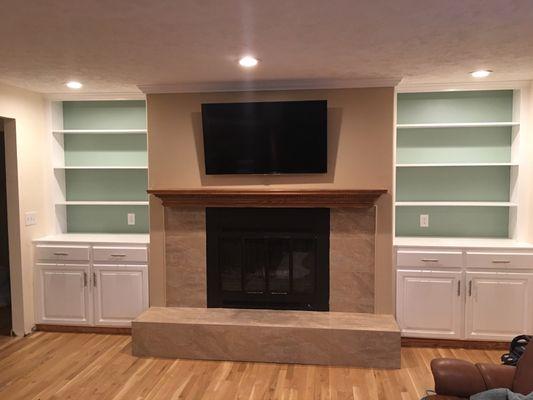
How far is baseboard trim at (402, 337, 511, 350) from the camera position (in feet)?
12.3

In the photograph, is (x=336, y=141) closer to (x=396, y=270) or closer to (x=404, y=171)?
(x=404, y=171)

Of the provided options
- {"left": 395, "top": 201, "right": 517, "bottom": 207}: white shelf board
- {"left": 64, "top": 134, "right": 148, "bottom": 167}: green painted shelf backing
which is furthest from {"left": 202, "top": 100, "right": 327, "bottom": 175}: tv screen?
{"left": 64, "top": 134, "right": 148, "bottom": 167}: green painted shelf backing

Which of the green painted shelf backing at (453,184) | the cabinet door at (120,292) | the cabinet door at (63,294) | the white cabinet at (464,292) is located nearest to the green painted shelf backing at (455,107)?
the green painted shelf backing at (453,184)

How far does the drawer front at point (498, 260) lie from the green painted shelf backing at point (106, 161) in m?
3.22

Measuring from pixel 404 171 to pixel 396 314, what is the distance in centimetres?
140

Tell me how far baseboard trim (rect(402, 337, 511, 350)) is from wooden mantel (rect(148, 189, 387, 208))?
132cm

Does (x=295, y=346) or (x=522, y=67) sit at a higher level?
(x=522, y=67)

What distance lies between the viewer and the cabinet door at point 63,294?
4.15m

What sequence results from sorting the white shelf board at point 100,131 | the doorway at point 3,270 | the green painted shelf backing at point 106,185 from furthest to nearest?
1. the green painted shelf backing at point 106,185
2. the doorway at point 3,270
3. the white shelf board at point 100,131

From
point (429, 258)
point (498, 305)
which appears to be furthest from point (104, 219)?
point (498, 305)

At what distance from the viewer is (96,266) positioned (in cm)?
412

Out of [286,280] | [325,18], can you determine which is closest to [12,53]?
[325,18]

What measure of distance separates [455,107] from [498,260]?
4.93 feet

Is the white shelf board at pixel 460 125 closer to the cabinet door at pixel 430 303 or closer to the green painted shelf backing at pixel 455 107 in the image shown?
the green painted shelf backing at pixel 455 107
